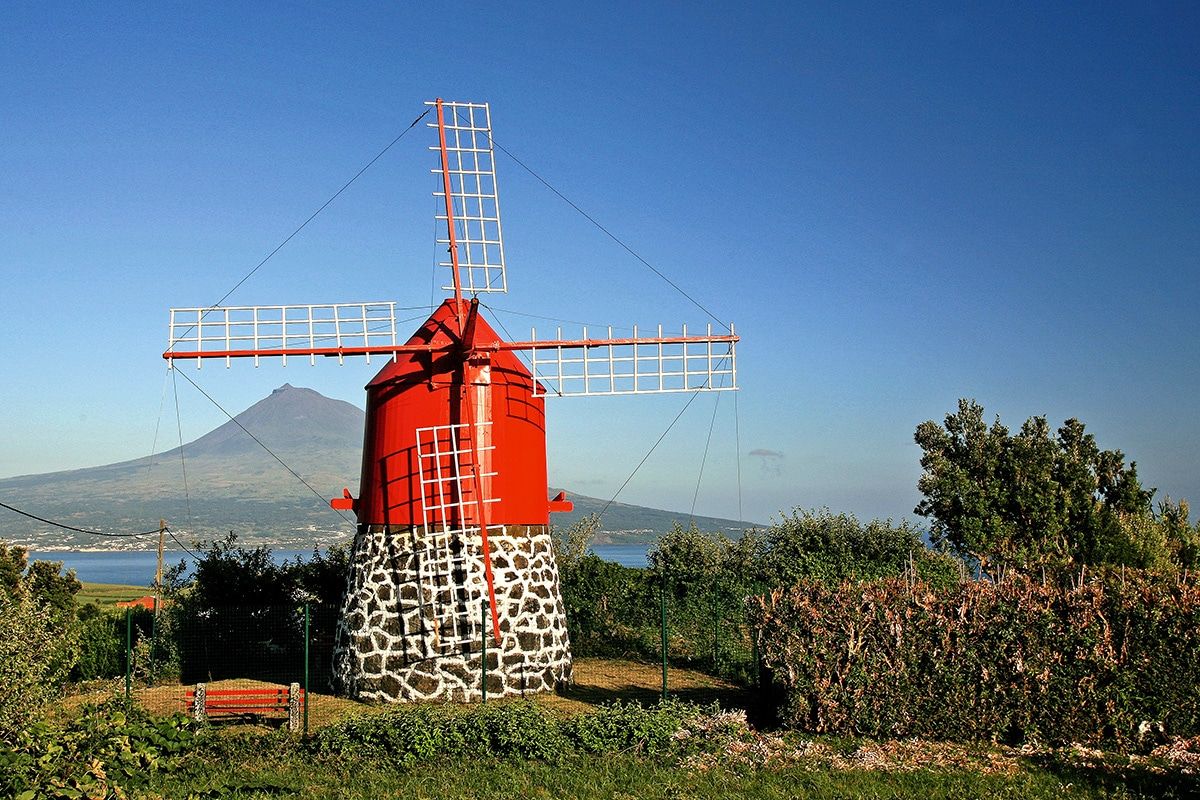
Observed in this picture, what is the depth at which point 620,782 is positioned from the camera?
434 inches

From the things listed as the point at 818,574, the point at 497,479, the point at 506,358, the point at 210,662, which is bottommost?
the point at 210,662

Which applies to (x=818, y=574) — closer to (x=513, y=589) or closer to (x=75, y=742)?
(x=513, y=589)

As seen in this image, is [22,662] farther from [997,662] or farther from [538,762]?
[997,662]

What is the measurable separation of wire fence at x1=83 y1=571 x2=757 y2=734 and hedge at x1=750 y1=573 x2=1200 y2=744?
4522 millimetres

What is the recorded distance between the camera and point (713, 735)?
501 inches

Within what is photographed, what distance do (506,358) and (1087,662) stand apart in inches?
413

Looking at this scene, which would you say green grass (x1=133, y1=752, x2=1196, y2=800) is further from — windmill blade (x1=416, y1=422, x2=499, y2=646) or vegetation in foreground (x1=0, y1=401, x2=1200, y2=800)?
windmill blade (x1=416, y1=422, x2=499, y2=646)

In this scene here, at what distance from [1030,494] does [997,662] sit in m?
20.5

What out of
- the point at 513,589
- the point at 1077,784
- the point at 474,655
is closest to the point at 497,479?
the point at 513,589

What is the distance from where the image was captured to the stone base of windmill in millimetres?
16656

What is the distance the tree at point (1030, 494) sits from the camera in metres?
29.5

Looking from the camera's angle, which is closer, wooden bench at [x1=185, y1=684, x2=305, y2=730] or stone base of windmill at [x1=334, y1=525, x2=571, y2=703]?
wooden bench at [x1=185, y1=684, x2=305, y2=730]

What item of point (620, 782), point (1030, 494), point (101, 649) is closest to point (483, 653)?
point (620, 782)

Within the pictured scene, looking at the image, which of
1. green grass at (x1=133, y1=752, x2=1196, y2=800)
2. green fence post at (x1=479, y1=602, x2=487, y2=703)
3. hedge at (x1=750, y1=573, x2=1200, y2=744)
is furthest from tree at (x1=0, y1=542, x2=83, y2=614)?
hedge at (x1=750, y1=573, x2=1200, y2=744)
